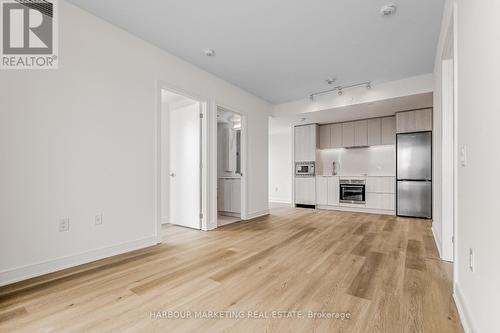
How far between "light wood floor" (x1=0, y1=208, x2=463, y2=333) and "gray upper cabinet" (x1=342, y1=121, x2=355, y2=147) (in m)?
3.51

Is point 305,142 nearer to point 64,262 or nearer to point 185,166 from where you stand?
point 185,166

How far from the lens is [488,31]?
3.63 ft

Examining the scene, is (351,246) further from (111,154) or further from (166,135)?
(166,135)

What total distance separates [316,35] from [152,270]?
3.32 m

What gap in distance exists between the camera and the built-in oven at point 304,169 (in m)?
6.71

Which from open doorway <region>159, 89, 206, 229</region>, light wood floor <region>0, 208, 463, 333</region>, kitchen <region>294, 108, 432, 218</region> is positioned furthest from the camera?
kitchen <region>294, 108, 432, 218</region>

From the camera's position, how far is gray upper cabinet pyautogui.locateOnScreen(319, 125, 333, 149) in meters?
6.77

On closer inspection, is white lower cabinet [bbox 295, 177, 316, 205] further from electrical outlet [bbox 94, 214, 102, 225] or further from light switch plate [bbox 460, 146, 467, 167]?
electrical outlet [bbox 94, 214, 102, 225]

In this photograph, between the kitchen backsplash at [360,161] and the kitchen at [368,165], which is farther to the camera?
the kitchen backsplash at [360,161]

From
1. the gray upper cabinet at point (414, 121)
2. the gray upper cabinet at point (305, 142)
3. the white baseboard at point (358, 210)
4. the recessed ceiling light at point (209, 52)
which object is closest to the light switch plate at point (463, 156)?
the recessed ceiling light at point (209, 52)

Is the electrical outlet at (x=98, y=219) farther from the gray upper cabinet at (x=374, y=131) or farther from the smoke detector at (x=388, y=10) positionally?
the gray upper cabinet at (x=374, y=131)

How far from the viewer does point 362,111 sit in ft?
17.7

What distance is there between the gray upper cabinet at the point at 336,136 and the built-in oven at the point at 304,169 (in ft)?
2.73

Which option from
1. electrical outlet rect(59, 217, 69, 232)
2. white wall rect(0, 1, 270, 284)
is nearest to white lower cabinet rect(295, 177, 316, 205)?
white wall rect(0, 1, 270, 284)
